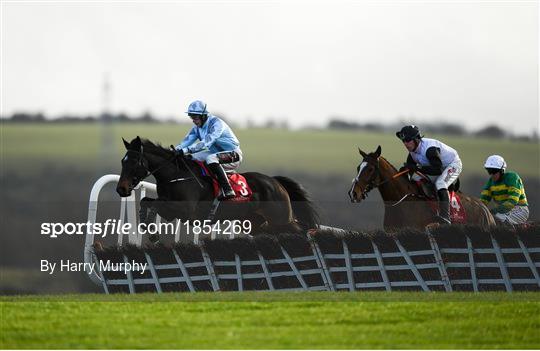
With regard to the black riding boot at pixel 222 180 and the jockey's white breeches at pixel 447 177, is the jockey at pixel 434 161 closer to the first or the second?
the jockey's white breeches at pixel 447 177

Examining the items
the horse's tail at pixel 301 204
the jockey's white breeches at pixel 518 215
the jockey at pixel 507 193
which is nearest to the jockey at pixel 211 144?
the horse's tail at pixel 301 204

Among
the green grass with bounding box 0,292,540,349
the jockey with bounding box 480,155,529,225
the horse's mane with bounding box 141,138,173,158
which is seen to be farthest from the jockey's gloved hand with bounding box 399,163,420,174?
the green grass with bounding box 0,292,540,349

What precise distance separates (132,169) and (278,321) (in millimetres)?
4829

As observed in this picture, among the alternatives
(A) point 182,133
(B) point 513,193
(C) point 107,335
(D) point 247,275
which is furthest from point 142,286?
(A) point 182,133

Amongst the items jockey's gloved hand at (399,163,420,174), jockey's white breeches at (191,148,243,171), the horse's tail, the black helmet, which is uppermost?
the black helmet

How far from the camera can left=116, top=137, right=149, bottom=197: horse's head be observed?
55.4ft

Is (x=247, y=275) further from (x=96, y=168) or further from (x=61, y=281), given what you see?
(x=96, y=168)

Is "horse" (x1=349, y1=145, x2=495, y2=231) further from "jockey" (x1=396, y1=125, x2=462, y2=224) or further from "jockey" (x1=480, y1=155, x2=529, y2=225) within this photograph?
"jockey" (x1=480, y1=155, x2=529, y2=225)

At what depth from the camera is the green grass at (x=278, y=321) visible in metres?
11.9

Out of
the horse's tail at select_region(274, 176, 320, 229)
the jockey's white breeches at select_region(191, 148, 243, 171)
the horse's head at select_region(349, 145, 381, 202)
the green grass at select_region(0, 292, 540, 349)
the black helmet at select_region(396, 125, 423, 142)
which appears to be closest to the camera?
the green grass at select_region(0, 292, 540, 349)

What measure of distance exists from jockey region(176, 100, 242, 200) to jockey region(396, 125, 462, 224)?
2.20 m

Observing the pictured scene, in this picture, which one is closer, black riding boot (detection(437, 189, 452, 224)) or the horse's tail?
black riding boot (detection(437, 189, 452, 224))

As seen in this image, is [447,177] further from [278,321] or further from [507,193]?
[278,321]

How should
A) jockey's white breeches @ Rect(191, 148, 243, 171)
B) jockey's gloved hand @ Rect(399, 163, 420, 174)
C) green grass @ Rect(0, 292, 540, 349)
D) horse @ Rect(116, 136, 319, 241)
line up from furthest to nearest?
jockey's white breeches @ Rect(191, 148, 243, 171)
jockey's gloved hand @ Rect(399, 163, 420, 174)
horse @ Rect(116, 136, 319, 241)
green grass @ Rect(0, 292, 540, 349)
